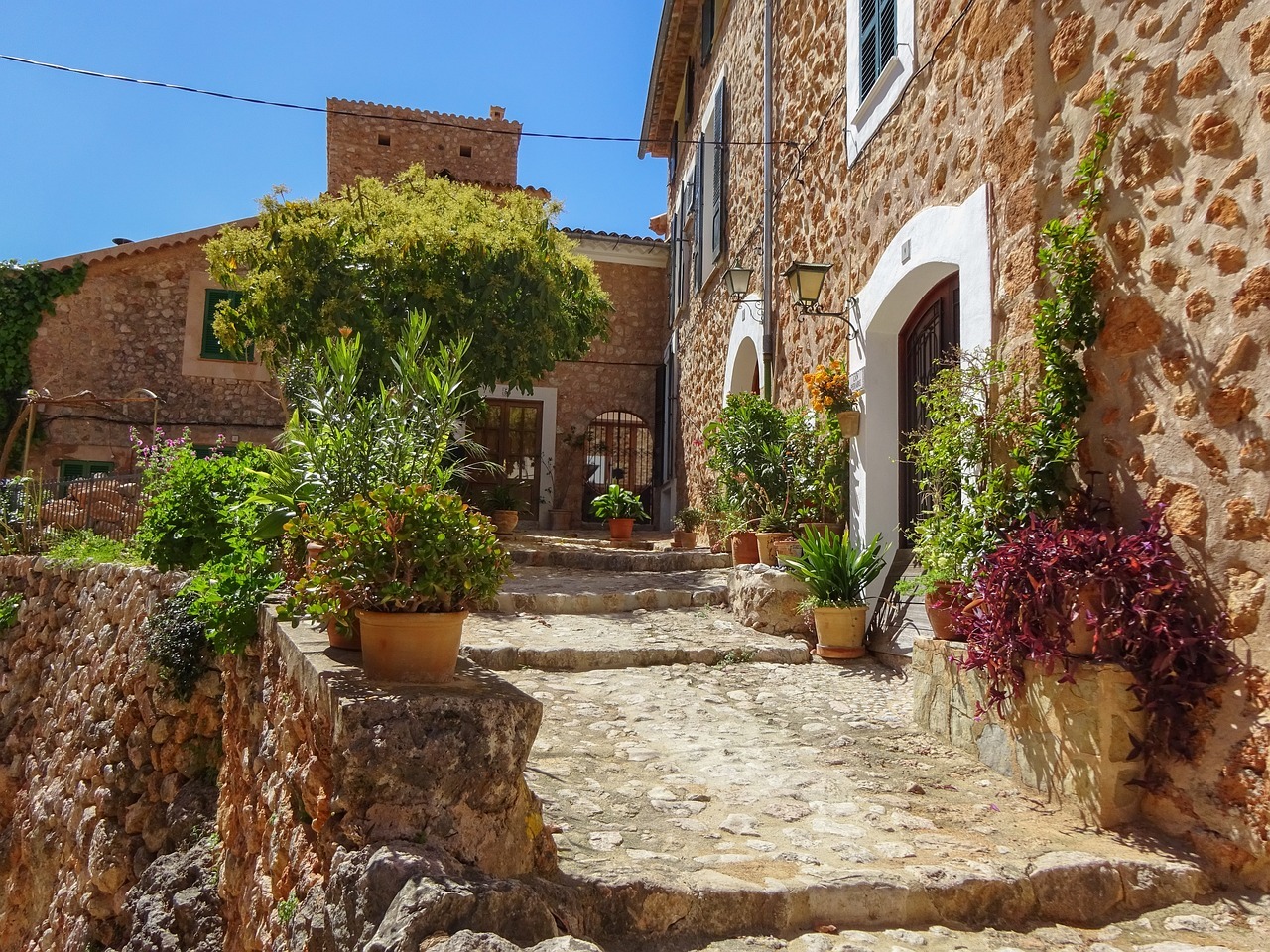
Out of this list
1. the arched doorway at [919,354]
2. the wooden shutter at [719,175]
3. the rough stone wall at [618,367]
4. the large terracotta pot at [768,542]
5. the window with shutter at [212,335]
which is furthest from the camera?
the rough stone wall at [618,367]

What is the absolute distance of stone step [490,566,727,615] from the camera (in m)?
7.00

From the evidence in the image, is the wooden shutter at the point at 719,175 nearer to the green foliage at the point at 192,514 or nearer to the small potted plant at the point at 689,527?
the small potted plant at the point at 689,527

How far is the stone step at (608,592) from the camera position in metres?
7.00

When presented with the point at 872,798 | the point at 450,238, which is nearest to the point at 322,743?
the point at 872,798

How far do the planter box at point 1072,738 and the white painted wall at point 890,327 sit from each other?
1.92 metres

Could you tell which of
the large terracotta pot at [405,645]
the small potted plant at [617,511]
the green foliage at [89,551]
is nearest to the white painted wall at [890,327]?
the large terracotta pot at [405,645]

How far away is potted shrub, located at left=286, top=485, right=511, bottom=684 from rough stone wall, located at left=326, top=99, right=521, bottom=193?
13.5 meters

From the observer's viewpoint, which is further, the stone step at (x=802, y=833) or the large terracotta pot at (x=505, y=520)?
the large terracotta pot at (x=505, y=520)

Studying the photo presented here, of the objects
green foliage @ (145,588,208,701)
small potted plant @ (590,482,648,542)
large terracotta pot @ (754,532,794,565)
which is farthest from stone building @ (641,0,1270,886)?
green foliage @ (145,588,208,701)

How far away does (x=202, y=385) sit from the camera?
→ 14.5m

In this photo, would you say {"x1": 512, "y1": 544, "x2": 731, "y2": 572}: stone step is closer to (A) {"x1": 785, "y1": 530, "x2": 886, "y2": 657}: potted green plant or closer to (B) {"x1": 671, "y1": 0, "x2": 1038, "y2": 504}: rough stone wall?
(B) {"x1": 671, "y1": 0, "x2": 1038, "y2": 504}: rough stone wall

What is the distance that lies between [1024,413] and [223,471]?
5.28 metres

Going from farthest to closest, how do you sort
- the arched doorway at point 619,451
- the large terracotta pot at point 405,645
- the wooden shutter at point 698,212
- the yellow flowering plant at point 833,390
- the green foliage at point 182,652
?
the arched doorway at point 619,451, the wooden shutter at point 698,212, the yellow flowering plant at point 833,390, the green foliage at point 182,652, the large terracotta pot at point 405,645

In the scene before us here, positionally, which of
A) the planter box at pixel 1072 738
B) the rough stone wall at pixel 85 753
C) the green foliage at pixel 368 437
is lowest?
the rough stone wall at pixel 85 753
